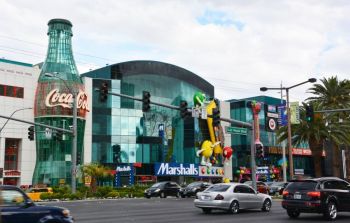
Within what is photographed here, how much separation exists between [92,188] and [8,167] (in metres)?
21.3

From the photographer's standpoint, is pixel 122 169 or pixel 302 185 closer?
pixel 302 185

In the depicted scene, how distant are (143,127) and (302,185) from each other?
54578 millimetres

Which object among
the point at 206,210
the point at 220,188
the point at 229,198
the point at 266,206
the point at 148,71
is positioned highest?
the point at 148,71

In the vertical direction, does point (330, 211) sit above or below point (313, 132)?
below

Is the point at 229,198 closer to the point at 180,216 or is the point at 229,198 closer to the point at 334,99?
the point at 180,216

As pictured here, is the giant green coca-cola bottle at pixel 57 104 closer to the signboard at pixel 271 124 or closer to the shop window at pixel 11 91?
the shop window at pixel 11 91

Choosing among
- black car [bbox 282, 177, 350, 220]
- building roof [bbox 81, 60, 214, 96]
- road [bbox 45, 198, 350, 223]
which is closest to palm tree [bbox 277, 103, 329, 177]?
road [bbox 45, 198, 350, 223]

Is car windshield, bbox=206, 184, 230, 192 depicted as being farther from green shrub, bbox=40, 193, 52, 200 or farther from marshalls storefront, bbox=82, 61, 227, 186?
marshalls storefront, bbox=82, 61, 227, 186

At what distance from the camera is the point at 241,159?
90312 millimetres

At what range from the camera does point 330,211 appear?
19594mm

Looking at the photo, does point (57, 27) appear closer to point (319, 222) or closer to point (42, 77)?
point (42, 77)

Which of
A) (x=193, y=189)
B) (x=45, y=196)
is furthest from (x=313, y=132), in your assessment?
(x=45, y=196)

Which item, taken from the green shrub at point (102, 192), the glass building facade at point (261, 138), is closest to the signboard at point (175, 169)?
the glass building facade at point (261, 138)

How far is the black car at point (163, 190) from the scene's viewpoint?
4500 centimetres
